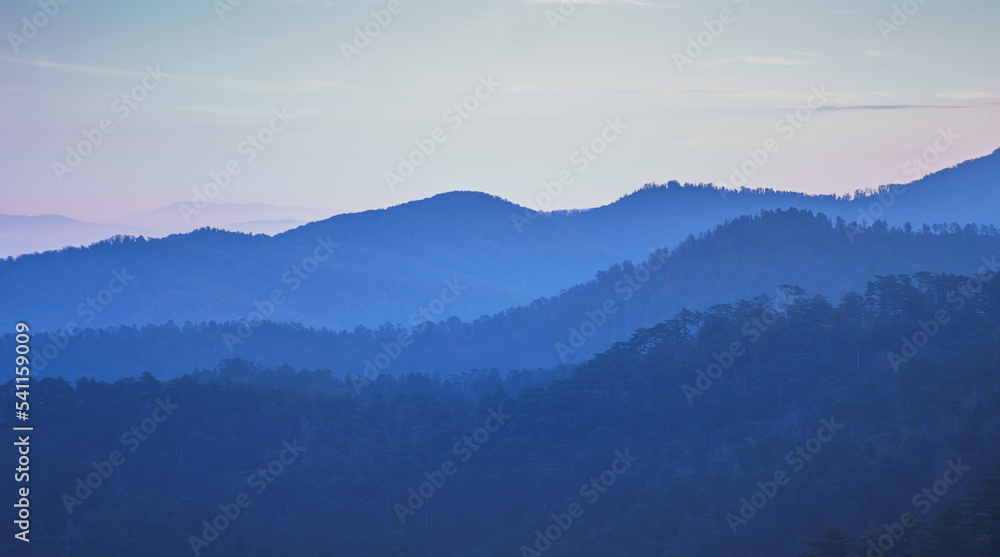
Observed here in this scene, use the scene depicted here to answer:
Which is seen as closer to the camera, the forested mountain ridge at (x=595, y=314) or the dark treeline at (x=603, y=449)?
the dark treeline at (x=603, y=449)

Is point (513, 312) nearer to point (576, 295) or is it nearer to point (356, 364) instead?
point (576, 295)

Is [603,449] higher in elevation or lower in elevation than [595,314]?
lower

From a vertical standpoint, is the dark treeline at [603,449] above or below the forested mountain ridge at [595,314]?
below

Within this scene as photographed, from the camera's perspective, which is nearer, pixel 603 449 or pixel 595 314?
pixel 603 449

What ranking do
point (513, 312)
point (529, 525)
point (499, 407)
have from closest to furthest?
point (529, 525) → point (499, 407) → point (513, 312)

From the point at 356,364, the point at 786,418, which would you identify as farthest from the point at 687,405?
the point at 356,364
